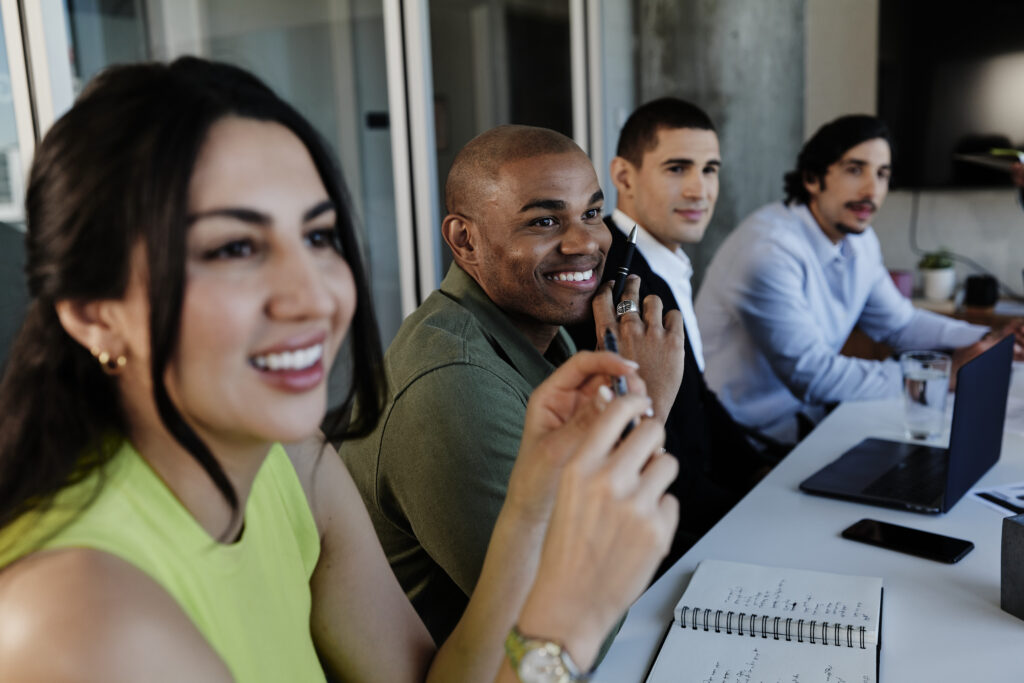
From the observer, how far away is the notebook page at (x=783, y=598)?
1048mm

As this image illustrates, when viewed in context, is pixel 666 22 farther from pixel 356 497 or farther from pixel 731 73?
pixel 356 497

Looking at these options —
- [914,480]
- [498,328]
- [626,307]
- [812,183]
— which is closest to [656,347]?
[626,307]

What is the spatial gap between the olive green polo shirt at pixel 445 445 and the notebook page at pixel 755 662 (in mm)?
291

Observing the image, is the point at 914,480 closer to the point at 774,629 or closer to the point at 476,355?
the point at 774,629

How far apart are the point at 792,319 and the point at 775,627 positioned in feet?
5.69

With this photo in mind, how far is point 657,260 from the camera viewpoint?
245 centimetres

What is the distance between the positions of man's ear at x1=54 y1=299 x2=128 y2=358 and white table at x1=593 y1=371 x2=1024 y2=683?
64 cm

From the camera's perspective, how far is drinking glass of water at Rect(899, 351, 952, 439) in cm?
184

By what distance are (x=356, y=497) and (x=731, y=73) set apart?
3.88 meters

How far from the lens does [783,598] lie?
1.12 meters

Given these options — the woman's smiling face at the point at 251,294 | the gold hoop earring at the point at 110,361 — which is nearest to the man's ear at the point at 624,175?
the woman's smiling face at the point at 251,294

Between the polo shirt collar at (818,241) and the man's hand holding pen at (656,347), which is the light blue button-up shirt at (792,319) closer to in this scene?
the polo shirt collar at (818,241)

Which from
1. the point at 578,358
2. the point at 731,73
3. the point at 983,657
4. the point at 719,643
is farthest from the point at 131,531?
the point at 731,73

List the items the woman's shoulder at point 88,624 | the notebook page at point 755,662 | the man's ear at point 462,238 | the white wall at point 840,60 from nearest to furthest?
the woman's shoulder at point 88,624, the notebook page at point 755,662, the man's ear at point 462,238, the white wall at point 840,60
